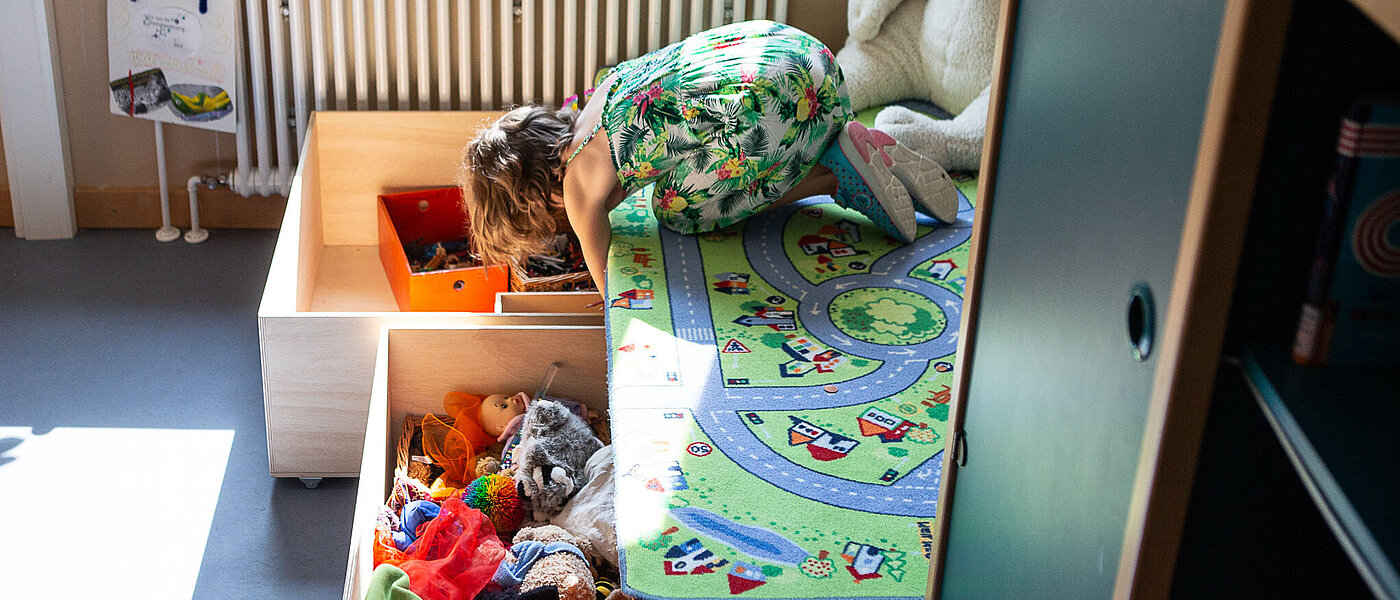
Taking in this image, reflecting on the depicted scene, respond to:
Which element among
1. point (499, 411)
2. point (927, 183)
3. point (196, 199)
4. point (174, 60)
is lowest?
point (499, 411)

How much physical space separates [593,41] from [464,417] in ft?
4.16

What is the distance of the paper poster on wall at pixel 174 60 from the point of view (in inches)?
112

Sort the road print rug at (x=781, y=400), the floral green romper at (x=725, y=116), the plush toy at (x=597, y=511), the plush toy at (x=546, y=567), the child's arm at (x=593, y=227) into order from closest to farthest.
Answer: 1. the road print rug at (x=781, y=400)
2. the plush toy at (x=546, y=567)
3. the plush toy at (x=597, y=511)
4. the floral green romper at (x=725, y=116)
5. the child's arm at (x=593, y=227)

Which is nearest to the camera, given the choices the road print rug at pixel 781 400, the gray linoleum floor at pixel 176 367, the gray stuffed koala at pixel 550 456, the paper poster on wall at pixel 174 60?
the road print rug at pixel 781 400

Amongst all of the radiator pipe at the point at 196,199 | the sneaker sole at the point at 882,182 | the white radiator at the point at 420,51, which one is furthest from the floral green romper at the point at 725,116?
the radiator pipe at the point at 196,199

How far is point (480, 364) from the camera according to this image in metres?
2.10

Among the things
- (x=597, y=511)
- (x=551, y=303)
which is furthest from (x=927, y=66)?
(x=597, y=511)

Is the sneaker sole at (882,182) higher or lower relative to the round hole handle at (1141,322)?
lower

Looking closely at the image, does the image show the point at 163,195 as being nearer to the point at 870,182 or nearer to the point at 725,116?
the point at 725,116

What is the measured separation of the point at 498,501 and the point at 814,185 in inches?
39.4

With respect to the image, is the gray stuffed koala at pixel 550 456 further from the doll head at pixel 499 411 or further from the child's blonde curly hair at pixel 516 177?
the child's blonde curly hair at pixel 516 177

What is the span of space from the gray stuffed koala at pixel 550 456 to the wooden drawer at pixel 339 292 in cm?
25

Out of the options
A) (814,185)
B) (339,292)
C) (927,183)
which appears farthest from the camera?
(339,292)

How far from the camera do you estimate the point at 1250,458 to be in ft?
2.08
